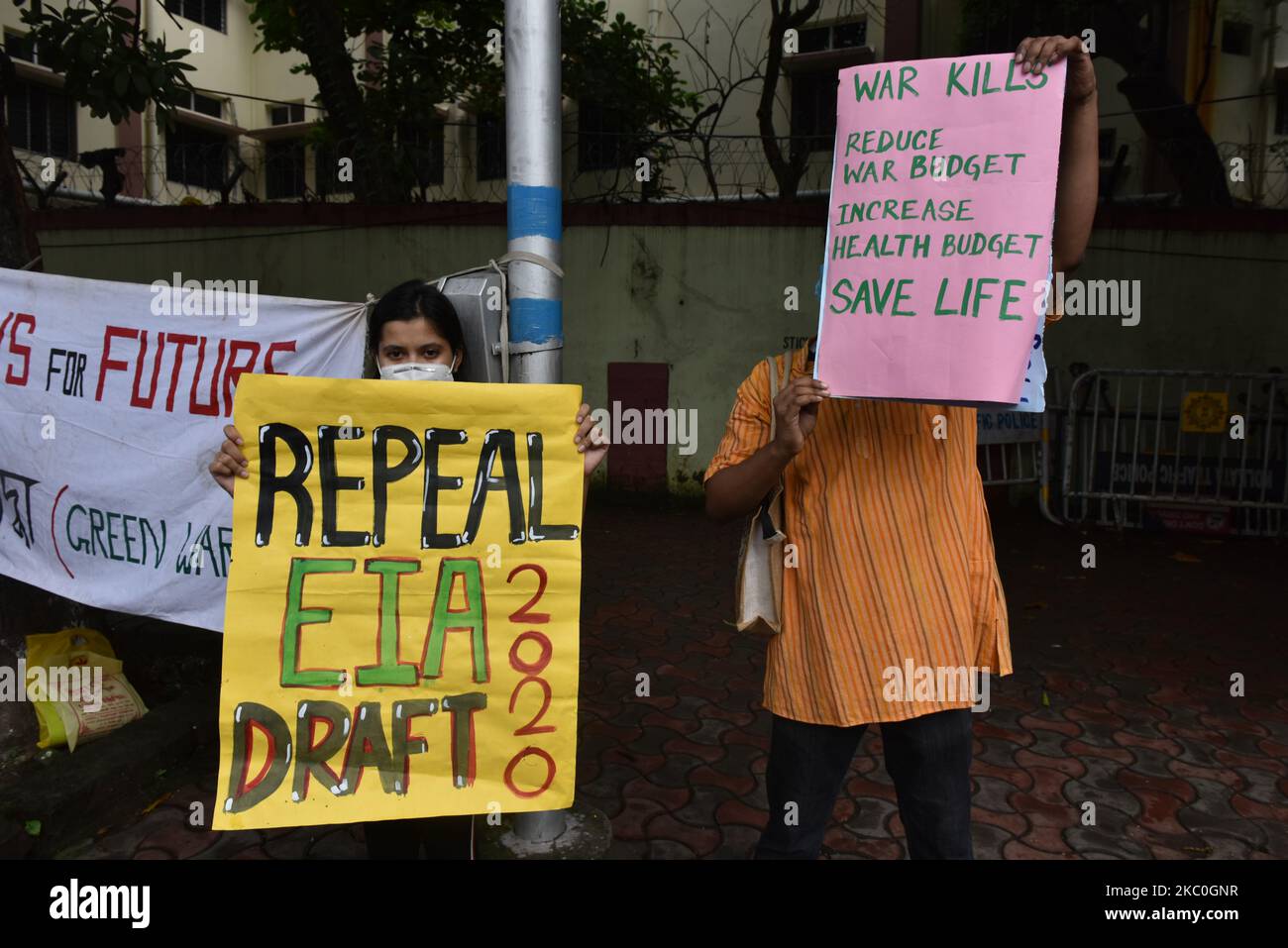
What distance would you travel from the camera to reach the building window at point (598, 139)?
428 inches

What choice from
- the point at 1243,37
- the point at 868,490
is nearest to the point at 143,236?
the point at 868,490

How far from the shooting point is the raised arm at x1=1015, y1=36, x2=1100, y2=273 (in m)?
1.79

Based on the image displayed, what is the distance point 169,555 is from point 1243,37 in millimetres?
18011

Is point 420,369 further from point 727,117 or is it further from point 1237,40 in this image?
point 1237,40

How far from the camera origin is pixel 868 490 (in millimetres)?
2027

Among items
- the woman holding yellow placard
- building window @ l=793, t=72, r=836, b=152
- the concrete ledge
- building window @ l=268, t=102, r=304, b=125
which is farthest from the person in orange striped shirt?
building window @ l=268, t=102, r=304, b=125

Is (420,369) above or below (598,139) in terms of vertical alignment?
below

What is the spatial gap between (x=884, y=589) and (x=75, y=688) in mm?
3077

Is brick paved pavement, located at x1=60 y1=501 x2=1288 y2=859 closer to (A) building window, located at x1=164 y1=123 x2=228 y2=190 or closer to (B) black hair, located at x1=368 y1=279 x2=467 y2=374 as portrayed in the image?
(B) black hair, located at x1=368 y1=279 x2=467 y2=374

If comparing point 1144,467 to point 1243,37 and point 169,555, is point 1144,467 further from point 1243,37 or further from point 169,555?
point 1243,37

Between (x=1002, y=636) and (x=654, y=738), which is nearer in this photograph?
(x=1002, y=636)

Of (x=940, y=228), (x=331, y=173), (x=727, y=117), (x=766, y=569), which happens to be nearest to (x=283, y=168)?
(x=331, y=173)

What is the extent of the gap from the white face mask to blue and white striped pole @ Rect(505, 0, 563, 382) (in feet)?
1.60

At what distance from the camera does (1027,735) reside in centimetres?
410
